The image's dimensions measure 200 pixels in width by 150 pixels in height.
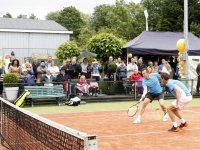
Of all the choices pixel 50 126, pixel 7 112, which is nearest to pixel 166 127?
pixel 7 112

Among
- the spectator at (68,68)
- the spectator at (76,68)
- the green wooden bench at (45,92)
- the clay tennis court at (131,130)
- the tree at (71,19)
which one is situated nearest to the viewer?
the clay tennis court at (131,130)

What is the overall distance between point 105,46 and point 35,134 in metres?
15.8

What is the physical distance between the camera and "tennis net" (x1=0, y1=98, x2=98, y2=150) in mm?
3825

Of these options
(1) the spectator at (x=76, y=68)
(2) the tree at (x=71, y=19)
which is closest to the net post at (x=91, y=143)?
(1) the spectator at (x=76, y=68)

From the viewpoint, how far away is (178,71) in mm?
19859

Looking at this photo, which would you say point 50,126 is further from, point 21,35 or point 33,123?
point 21,35

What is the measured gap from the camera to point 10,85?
47.9 ft

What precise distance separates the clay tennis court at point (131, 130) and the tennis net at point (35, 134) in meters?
1.62

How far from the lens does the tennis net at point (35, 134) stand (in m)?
3.82

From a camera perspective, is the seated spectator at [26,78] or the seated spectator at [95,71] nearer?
the seated spectator at [26,78]

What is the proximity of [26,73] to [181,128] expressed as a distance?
790cm

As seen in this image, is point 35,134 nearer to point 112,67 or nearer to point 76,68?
point 76,68

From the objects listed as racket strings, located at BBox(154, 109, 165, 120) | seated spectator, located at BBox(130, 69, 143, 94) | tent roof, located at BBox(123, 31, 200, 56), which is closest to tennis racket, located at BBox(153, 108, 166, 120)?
racket strings, located at BBox(154, 109, 165, 120)

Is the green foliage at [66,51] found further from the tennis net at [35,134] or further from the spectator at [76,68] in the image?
the tennis net at [35,134]
